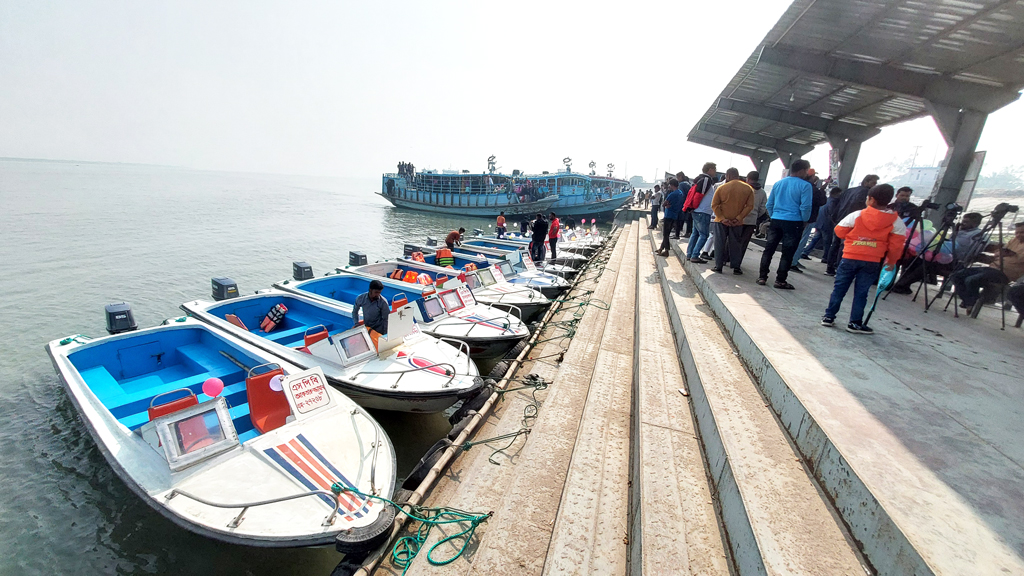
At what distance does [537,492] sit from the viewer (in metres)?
3.32

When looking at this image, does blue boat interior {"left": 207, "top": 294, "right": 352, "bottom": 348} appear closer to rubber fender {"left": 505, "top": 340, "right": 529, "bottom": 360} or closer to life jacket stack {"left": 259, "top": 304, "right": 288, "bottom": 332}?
life jacket stack {"left": 259, "top": 304, "right": 288, "bottom": 332}

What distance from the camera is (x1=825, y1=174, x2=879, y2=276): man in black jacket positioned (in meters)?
6.64

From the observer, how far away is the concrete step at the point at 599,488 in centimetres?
257

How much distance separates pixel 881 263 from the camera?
13.7ft

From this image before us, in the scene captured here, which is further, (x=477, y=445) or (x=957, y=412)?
(x=477, y=445)

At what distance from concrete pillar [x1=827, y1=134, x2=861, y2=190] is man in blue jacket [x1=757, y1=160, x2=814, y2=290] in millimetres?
7986

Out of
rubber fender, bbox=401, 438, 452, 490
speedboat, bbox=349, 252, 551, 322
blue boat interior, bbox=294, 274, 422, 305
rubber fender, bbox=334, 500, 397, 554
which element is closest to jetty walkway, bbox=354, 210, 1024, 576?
rubber fender, bbox=334, 500, 397, 554

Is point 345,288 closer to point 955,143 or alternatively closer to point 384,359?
point 384,359

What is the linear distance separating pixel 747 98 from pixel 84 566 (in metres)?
15.9

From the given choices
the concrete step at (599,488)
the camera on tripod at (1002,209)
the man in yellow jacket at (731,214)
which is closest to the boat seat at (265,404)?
the concrete step at (599,488)

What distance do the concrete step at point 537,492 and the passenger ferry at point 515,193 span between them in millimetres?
32424

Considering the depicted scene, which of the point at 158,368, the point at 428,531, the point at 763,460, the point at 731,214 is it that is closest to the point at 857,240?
the point at 731,214

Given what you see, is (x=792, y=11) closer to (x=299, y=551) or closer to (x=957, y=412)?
(x=957, y=412)

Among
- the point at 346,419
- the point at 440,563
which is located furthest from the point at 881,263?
the point at 346,419
